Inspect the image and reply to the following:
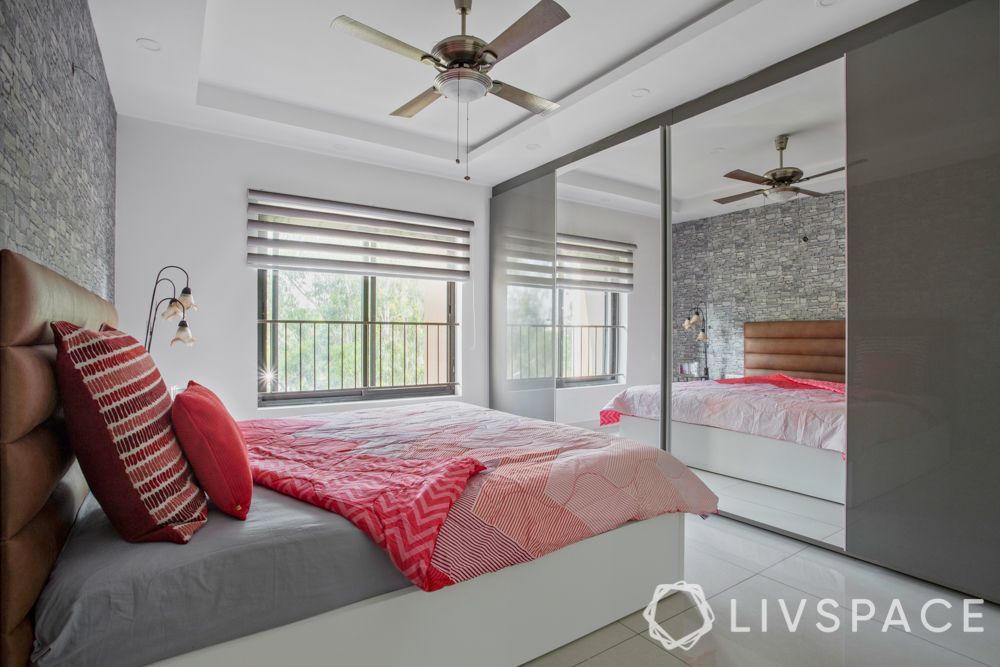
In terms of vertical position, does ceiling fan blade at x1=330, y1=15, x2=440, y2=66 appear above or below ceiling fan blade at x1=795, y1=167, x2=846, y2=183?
above

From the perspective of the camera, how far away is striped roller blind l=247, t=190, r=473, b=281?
12.9ft

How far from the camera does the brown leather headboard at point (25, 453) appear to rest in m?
0.92

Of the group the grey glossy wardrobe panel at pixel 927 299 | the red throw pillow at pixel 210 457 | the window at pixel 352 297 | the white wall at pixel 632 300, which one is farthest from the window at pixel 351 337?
the grey glossy wardrobe panel at pixel 927 299

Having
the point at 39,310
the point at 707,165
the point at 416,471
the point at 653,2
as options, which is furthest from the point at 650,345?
the point at 39,310

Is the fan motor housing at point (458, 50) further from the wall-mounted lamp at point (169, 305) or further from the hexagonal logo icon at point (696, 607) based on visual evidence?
the hexagonal logo icon at point (696, 607)

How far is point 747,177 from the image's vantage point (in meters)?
3.18

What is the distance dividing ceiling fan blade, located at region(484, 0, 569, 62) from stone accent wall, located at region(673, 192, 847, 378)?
1.66 meters

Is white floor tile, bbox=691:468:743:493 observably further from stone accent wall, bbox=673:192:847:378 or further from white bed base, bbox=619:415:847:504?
stone accent wall, bbox=673:192:847:378

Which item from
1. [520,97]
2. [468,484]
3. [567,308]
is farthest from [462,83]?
[567,308]

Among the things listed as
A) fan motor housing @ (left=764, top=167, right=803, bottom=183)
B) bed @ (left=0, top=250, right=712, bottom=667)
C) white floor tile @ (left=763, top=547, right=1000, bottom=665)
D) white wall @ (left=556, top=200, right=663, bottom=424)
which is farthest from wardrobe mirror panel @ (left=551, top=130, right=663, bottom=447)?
bed @ (left=0, top=250, right=712, bottom=667)

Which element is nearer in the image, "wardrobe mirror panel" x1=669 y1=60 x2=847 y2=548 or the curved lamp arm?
"wardrobe mirror panel" x1=669 y1=60 x2=847 y2=548

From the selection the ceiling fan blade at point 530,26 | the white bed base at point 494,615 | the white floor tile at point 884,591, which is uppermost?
the ceiling fan blade at point 530,26

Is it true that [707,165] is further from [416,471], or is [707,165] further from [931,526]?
[416,471]

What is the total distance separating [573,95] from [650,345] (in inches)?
A: 70.2
